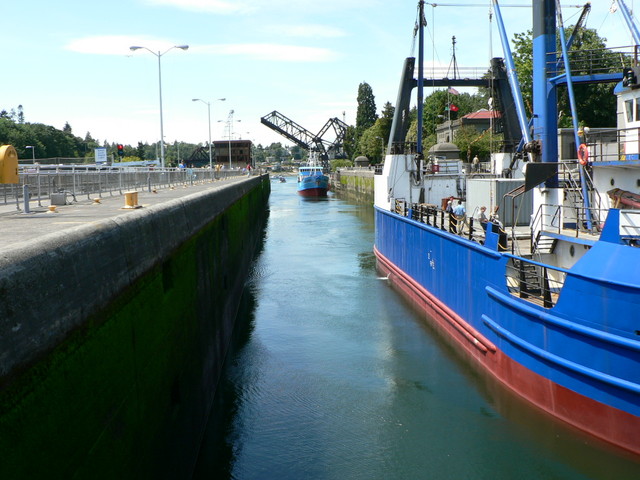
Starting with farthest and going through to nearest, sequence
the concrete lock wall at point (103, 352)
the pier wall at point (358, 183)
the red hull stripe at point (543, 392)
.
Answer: the pier wall at point (358, 183) < the red hull stripe at point (543, 392) < the concrete lock wall at point (103, 352)

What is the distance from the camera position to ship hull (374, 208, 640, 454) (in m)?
9.66

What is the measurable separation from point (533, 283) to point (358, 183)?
78.0 meters

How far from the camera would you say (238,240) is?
24531 mm

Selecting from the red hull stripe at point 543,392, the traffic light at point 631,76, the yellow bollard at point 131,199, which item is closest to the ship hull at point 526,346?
the red hull stripe at point 543,392

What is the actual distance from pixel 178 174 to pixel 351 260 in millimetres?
15119

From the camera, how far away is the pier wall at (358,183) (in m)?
79.8

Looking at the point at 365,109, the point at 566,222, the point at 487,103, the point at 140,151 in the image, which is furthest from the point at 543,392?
the point at 140,151

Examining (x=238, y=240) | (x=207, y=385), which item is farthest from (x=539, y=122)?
(x=238, y=240)

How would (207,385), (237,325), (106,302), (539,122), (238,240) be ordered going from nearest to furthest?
(106,302) → (207,385) → (539,122) → (237,325) → (238,240)

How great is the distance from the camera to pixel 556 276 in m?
13.8

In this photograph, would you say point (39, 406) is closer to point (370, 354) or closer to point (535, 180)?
point (370, 354)

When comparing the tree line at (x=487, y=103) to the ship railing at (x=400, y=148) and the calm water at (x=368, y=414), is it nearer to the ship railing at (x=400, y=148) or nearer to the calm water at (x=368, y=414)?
the ship railing at (x=400, y=148)

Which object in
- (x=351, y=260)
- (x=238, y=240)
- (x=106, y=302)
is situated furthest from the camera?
(x=351, y=260)

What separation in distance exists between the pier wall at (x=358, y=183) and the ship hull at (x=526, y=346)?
57717mm
